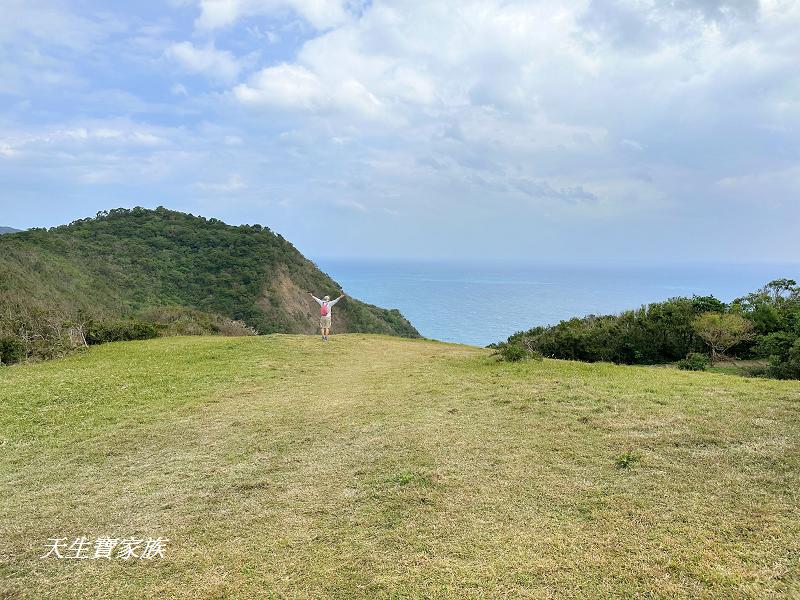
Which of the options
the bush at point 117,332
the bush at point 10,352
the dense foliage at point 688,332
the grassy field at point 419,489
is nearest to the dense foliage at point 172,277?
the bush at point 117,332

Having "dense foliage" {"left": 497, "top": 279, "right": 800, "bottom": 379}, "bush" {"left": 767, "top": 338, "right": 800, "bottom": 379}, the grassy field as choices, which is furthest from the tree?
the grassy field

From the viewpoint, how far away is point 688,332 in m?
15.3

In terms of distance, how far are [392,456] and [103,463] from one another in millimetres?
4327

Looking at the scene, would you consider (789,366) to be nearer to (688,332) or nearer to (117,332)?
(688,332)

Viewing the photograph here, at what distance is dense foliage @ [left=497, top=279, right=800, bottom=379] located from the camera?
46.4 feet

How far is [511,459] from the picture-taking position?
628cm

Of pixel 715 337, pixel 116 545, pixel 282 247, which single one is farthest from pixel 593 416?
pixel 282 247

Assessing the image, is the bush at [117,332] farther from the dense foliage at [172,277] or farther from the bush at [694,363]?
the bush at [694,363]

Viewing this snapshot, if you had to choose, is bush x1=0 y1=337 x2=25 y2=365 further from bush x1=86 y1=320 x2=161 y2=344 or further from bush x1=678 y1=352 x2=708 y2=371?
bush x1=678 y1=352 x2=708 y2=371

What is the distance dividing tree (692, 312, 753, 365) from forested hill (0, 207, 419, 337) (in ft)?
126

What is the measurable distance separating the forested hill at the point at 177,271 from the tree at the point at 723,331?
38.4 m

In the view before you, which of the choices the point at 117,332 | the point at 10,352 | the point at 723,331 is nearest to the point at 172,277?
the point at 117,332

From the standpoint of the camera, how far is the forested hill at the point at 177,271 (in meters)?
40.7

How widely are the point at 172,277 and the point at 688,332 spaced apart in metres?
52.9
